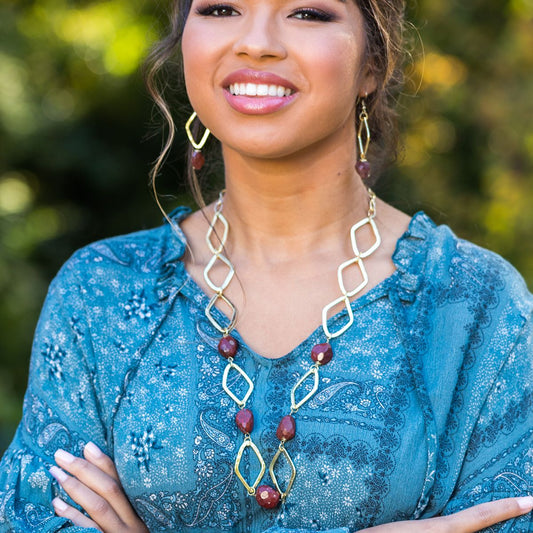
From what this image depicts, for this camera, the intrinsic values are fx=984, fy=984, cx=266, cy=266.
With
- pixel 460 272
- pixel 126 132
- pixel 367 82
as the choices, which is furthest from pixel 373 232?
pixel 126 132

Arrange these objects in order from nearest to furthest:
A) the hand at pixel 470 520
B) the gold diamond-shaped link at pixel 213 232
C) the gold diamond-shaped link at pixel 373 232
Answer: the hand at pixel 470 520 < the gold diamond-shaped link at pixel 373 232 < the gold diamond-shaped link at pixel 213 232

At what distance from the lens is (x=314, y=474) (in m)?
2.19

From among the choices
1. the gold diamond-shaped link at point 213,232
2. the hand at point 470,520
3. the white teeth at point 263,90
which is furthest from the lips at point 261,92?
the hand at point 470,520

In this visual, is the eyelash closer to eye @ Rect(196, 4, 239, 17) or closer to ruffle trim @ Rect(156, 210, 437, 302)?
eye @ Rect(196, 4, 239, 17)

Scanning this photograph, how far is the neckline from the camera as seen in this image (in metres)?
2.32

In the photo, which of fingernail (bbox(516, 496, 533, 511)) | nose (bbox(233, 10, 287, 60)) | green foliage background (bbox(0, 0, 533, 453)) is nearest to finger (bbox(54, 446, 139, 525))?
fingernail (bbox(516, 496, 533, 511))

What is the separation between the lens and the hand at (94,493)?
90.2 inches

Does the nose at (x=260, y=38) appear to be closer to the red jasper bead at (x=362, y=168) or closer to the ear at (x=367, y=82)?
the ear at (x=367, y=82)

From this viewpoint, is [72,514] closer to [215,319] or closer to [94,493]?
[94,493]

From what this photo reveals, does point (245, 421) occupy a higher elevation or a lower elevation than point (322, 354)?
lower

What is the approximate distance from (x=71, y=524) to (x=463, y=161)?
13.3 ft

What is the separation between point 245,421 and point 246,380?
0.11 m

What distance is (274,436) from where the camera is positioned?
223cm

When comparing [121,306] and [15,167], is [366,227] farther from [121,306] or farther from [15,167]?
[15,167]
